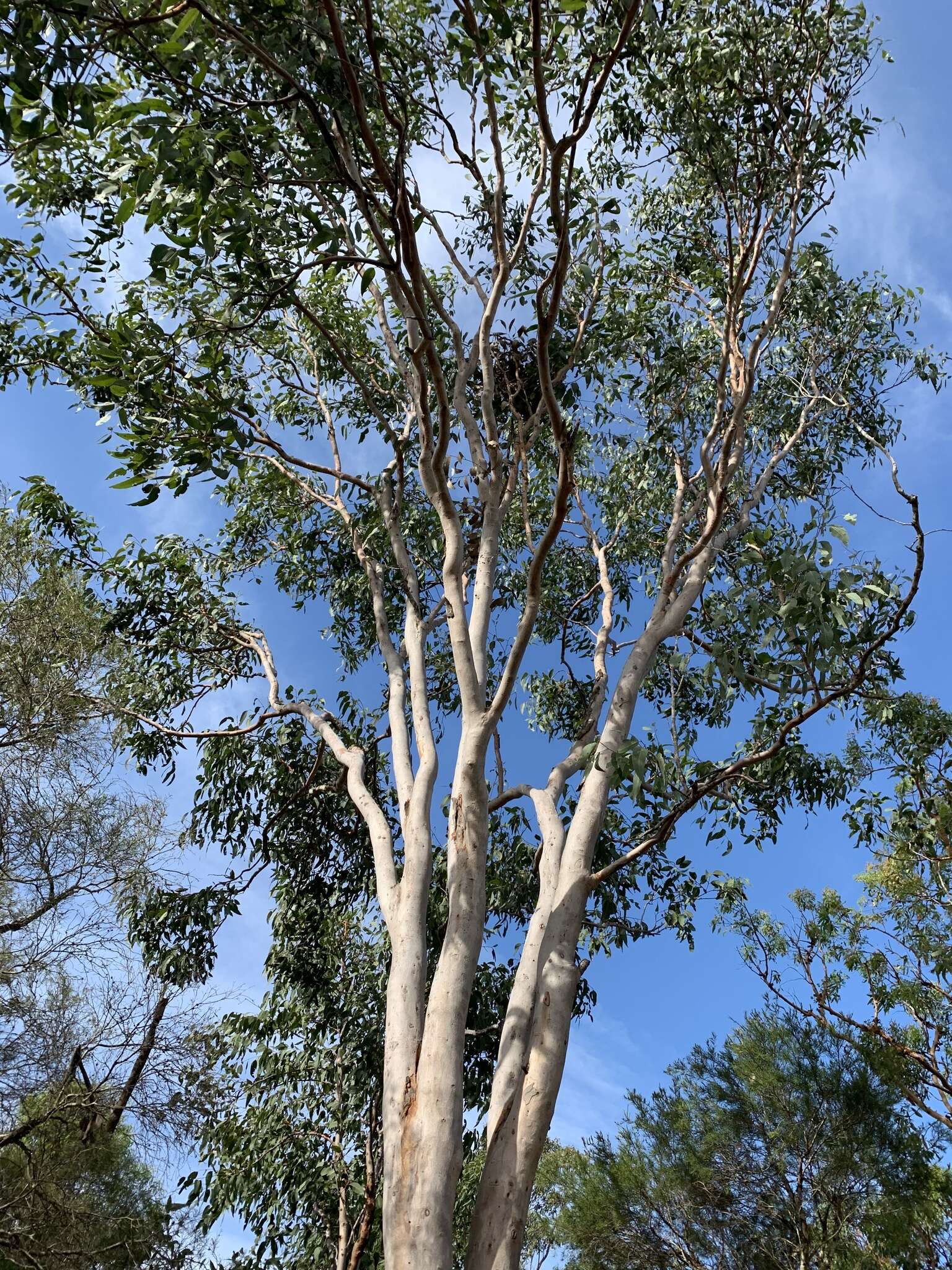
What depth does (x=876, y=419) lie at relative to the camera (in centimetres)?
895

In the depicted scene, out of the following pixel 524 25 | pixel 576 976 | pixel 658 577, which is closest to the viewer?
pixel 576 976

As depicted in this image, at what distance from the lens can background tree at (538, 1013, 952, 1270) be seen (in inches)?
381

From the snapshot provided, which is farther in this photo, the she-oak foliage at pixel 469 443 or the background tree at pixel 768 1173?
the background tree at pixel 768 1173

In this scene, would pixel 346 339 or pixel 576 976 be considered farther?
pixel 346 339

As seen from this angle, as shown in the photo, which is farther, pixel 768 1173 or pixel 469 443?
pixel 768 1173

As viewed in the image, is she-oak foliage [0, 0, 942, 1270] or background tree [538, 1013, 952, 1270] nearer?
she-oak foliage [0, 0, 942, 1270]

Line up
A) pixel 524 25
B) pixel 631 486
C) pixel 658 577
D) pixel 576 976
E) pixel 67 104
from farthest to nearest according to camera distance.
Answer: pixel 631 486, pixel 658 577, pixel 524 25, pixel 576 976, pixel 67 104

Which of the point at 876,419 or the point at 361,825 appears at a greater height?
the point at 876,419

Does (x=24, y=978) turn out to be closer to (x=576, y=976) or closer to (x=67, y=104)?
(x=576, y=976)

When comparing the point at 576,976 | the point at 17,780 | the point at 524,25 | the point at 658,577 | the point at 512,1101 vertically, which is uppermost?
the point at 524,25

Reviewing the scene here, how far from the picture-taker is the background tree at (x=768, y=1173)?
9.69 metres

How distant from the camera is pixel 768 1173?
404 inches

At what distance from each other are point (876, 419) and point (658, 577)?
8.87ft

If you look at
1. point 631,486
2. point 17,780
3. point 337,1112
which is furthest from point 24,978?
point 631,486
